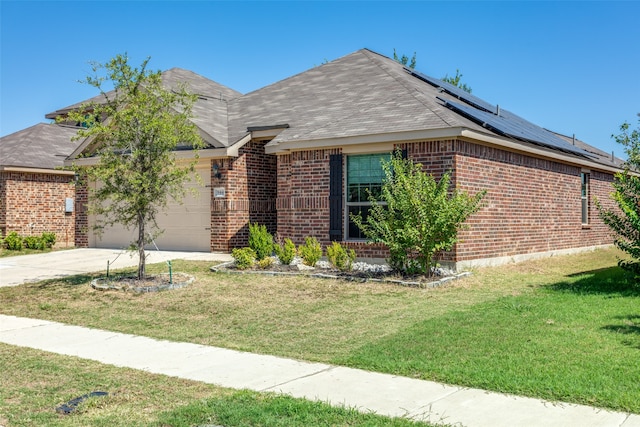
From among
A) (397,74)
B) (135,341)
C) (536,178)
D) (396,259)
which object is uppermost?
(397,74)

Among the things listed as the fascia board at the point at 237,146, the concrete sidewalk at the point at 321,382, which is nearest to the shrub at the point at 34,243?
the fascia board at the point at 237,146

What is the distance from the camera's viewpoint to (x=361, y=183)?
14.5 meters

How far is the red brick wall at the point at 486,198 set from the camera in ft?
44.7

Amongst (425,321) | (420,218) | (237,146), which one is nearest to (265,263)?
(420,218)

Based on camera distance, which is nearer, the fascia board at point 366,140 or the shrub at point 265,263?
the fascia board at point 366,140

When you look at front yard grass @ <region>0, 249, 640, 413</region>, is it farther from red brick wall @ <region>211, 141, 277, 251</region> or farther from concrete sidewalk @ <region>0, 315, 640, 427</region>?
red brick wall @ <region>211, 141, 277, 251</region>

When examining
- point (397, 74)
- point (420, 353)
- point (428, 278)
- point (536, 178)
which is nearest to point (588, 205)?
point (536, 178)

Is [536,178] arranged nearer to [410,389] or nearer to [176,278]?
[176,278]

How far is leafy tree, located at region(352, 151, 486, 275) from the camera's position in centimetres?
1185

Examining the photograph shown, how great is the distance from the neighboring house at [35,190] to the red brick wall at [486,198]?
452 inches

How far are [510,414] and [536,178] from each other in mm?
12702

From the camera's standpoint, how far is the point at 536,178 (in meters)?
16.8

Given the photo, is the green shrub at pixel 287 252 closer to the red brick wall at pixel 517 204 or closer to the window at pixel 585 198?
the red brick wall at pixel 517 204

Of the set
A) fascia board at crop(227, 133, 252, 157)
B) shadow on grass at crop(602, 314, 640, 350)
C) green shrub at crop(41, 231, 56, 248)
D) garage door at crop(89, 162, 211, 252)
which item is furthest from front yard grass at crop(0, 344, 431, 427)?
green shrub at crop(41, 231, 56, 248)
